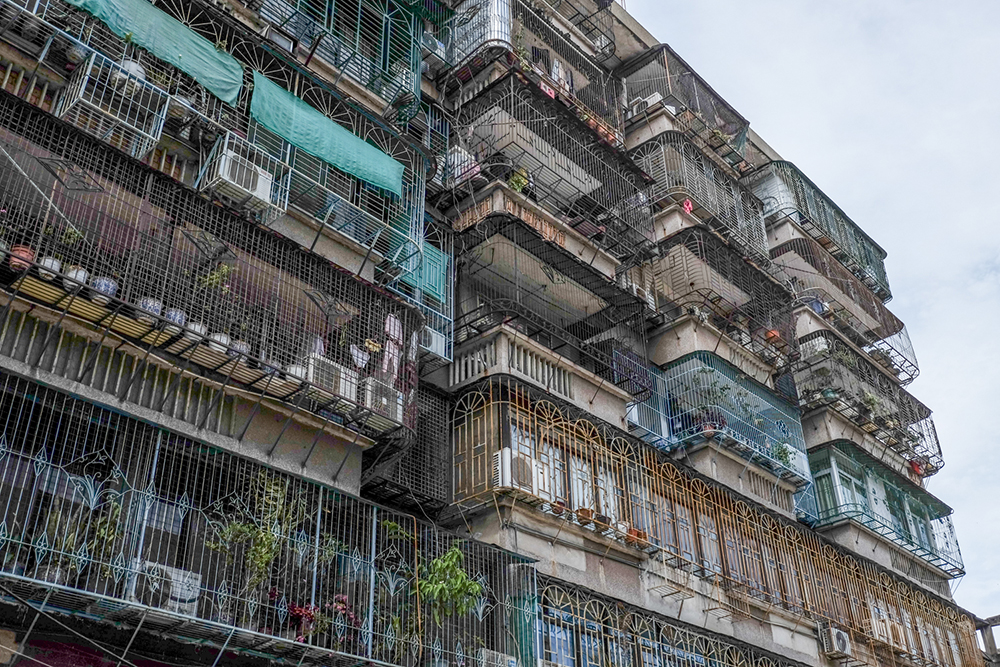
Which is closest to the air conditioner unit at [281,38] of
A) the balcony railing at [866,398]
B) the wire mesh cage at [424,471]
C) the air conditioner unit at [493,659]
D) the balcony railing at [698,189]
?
the wire mesh cage at [424,471]

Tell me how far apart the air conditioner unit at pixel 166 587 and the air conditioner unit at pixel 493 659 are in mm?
5324

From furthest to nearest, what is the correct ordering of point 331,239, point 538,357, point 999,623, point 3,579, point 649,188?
point 999,623, point 649,188, point 538,357, point 331,239, point 3,579

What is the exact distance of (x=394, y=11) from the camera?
22.6 metres

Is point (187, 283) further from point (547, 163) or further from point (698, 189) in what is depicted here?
point (698, 189)

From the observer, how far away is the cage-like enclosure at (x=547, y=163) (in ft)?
80.3

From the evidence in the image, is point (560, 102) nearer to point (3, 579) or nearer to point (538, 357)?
point (538, 357)

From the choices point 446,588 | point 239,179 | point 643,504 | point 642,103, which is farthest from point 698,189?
point 446,588

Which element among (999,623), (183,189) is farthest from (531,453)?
(999,623)

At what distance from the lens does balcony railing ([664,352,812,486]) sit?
26.8 meters

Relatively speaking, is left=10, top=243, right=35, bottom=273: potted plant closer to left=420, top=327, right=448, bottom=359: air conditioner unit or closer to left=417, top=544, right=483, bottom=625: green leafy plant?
left=417, top=544, right=483, bottom=625: green leafy plant

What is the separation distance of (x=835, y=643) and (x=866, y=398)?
1050 cm

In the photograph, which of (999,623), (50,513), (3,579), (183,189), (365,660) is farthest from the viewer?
(999,623)

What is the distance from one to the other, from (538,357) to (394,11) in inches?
346

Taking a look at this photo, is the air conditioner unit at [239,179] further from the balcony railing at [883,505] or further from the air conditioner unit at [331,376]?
the balcony railing at [883,505]
